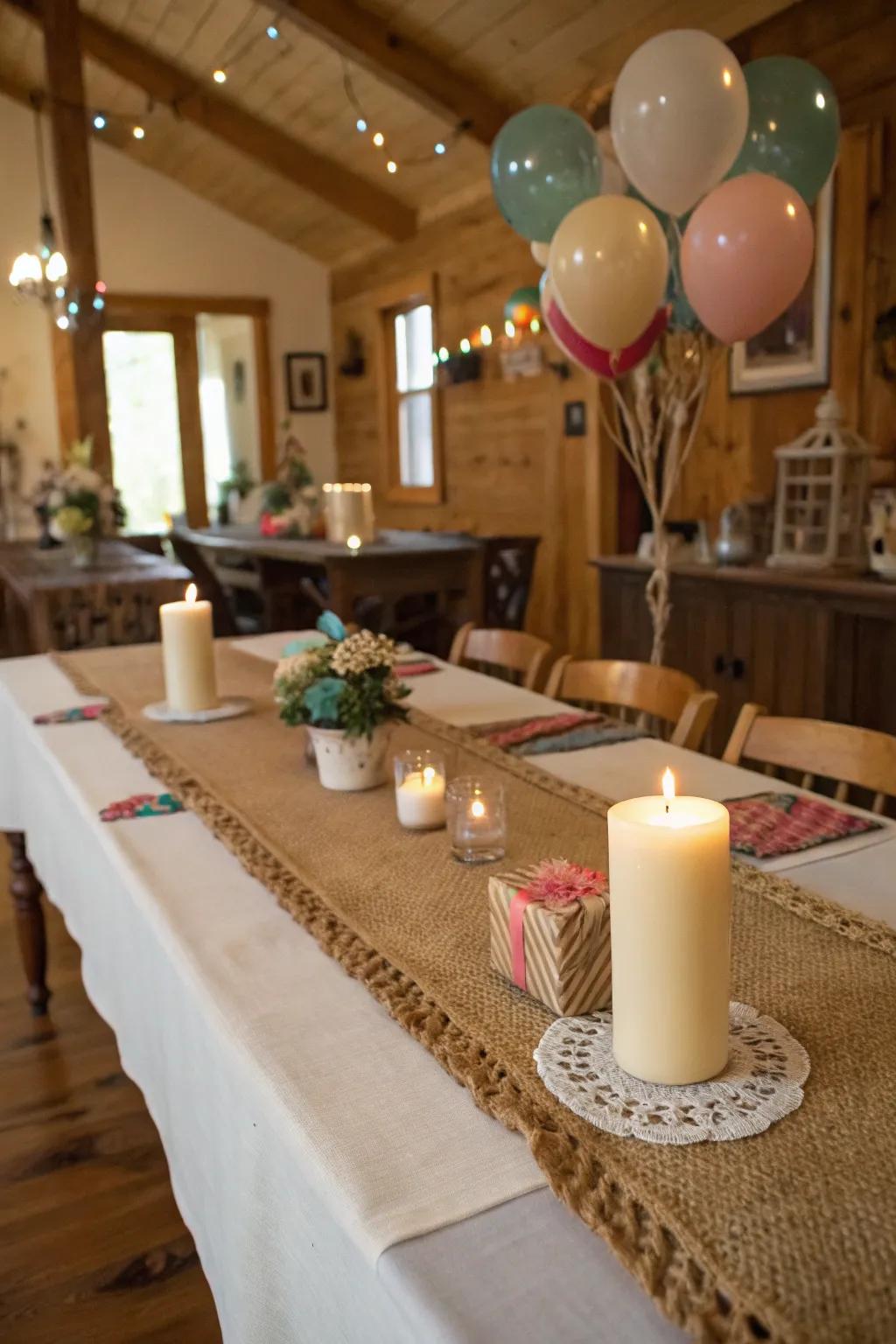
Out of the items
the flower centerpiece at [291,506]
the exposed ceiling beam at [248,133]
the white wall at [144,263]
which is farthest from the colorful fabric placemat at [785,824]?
the white wall at [144,263]

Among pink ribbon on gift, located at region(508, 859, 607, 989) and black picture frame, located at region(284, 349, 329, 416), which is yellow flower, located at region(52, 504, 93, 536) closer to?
pink ribbon on gift, located at region(508, 859, 607, 989)

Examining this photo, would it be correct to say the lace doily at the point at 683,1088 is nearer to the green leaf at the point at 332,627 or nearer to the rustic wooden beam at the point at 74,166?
the green leaf at the point at 332,627

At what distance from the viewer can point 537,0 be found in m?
4.07

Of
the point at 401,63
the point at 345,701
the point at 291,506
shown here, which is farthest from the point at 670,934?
the point at 401,63

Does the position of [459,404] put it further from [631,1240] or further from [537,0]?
[631,1240]

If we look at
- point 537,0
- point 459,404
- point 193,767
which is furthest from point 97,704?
point 459,404

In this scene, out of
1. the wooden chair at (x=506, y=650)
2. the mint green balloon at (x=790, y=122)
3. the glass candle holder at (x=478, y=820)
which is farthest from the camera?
the mint green balloon at (x=790, y=122)

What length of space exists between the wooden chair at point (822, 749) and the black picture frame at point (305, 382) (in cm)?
657

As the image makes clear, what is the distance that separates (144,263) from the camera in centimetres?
730

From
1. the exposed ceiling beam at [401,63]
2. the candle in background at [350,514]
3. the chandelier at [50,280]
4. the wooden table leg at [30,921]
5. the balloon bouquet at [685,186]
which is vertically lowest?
the wooden table leg at [30,921]

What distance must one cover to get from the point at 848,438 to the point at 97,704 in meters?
2.27

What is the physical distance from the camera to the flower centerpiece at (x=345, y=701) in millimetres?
1417

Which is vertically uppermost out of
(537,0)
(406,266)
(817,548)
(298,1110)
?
(537,0)

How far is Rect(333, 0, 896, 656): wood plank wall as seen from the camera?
3430mm
